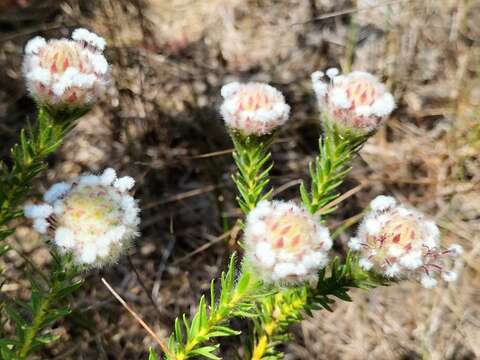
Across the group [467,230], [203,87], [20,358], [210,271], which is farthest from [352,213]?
[20,358]

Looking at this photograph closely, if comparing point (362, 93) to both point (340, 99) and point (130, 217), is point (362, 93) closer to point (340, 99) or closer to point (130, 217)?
point (340, 99)

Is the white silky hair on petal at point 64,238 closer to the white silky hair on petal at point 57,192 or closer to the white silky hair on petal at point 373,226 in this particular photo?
the white silky hair on petal at point 57,192

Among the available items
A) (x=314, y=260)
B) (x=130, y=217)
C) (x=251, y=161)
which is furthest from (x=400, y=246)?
(x=130, y=217)

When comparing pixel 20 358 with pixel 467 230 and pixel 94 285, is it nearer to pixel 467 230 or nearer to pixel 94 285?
→ pixel 94 285

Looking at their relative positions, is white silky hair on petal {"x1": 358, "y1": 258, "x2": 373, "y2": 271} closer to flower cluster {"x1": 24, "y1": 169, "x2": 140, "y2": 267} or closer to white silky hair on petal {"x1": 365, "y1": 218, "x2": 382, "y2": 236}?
white silky hair on petal {"x1": 365, "y1": 218, "x2": 382, "y2": 236}

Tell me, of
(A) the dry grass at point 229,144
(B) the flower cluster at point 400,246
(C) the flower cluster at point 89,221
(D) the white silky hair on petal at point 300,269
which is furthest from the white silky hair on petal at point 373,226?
(A) the dry grass at point 229,144

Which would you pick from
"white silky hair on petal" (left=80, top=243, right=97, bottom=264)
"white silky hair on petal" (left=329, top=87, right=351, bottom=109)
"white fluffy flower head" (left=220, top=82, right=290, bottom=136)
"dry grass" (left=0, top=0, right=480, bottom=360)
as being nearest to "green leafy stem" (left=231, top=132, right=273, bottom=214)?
"white fluffy flower head" (left=220, top=82, right=290, bottom=136)
